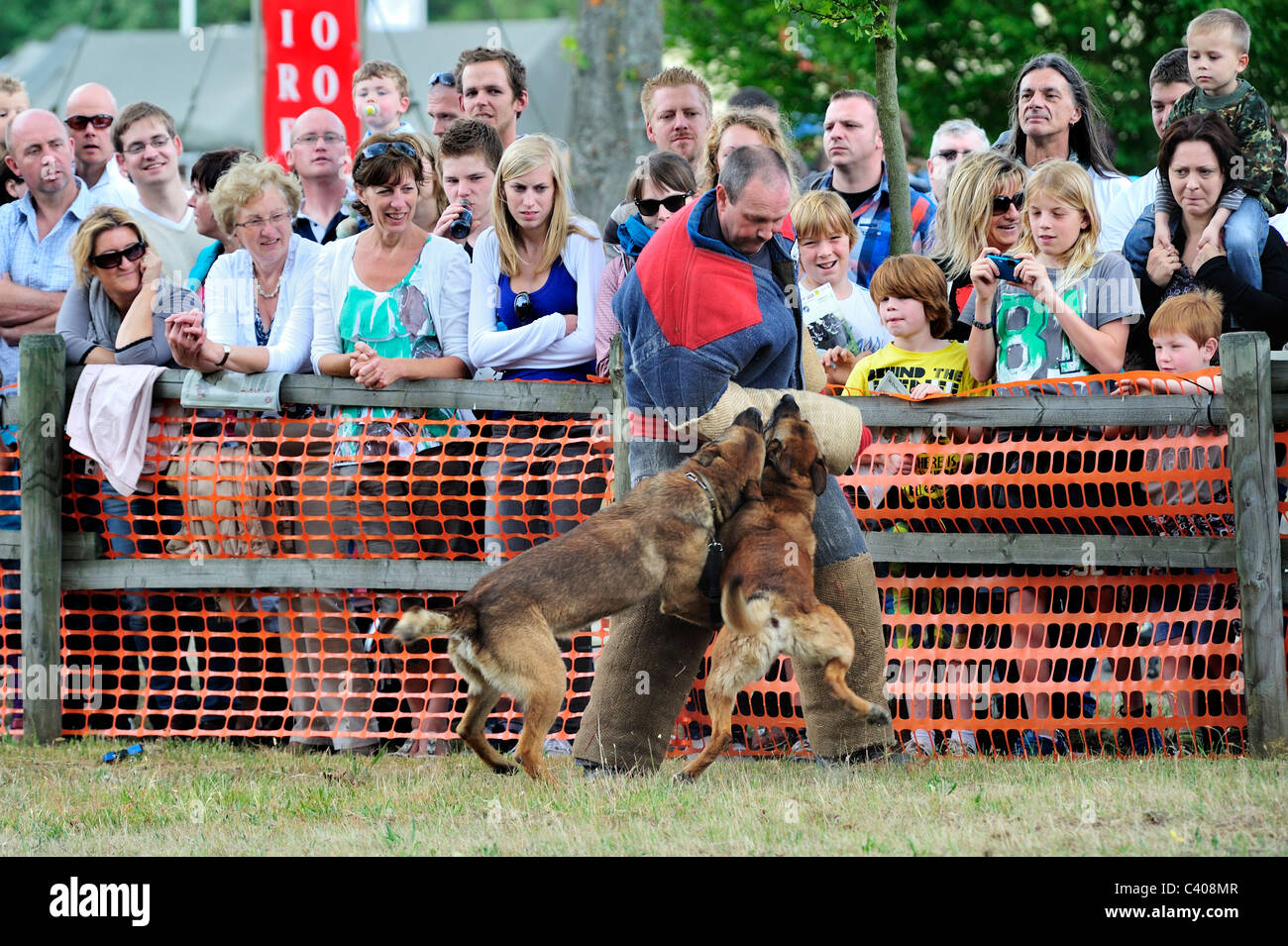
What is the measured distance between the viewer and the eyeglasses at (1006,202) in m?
7.16

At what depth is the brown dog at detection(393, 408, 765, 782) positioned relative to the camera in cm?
522

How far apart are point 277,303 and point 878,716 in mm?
3677

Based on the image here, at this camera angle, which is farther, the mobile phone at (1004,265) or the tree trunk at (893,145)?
the tree trunk at (893,145)

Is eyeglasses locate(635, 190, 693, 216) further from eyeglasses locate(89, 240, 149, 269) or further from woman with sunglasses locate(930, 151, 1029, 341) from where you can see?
eyeglasses locate(89, 240, 149, 269)

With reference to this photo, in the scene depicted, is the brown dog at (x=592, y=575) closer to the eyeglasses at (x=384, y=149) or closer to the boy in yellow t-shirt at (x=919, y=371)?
the boy in yellow t-shirt at (x=919, y=371)

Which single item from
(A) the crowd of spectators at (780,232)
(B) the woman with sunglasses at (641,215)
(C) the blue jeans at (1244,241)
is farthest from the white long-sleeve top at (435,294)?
(C) the blue jeans at (1244,241)

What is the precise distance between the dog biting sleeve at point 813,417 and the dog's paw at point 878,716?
85 cm

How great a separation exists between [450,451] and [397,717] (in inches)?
48.4

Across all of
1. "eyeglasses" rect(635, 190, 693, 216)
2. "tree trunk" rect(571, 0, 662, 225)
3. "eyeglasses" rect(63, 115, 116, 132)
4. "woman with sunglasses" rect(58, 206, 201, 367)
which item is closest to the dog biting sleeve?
"eyeglasses" rect(635, 190, 693, 216)

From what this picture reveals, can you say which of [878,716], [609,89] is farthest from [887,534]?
[609,89]

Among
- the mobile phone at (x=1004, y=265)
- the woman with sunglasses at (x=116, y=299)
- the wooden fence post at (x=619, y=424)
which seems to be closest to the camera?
the wooden fence post at (x=619, y=424)

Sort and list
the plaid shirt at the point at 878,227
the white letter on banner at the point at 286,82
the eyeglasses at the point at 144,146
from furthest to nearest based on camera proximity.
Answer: the white letter on banner at the point at 286,82 < the eyeglasses at the point at 144,146 < the plaid shirt at the point at 878,227

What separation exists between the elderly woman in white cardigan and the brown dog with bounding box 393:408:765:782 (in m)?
2.48
